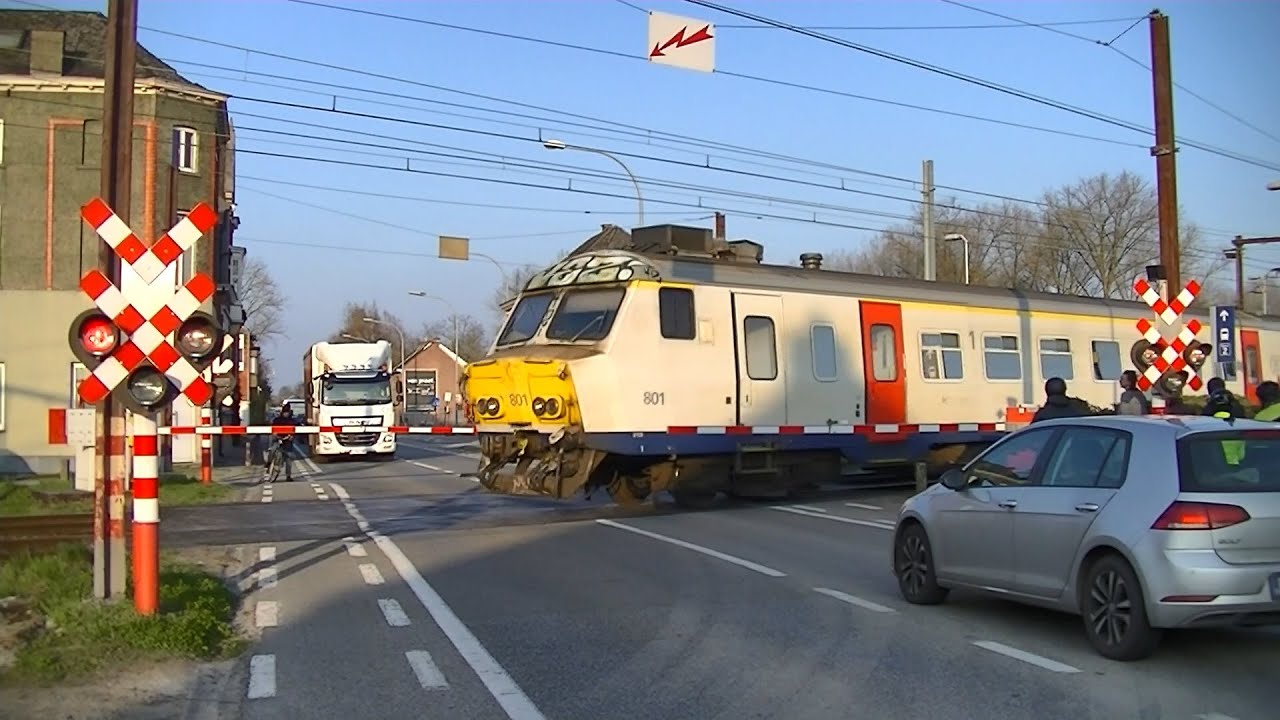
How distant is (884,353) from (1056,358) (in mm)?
4870

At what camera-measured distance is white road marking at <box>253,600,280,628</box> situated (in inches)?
356

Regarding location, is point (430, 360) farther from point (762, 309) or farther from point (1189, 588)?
point (1189, 588)

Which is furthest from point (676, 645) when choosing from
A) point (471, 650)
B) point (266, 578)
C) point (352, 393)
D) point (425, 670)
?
point (352, 393)

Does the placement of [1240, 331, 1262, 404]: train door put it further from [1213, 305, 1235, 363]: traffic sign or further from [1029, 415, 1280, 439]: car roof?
[1029, 415, 1280, 439]: car roof

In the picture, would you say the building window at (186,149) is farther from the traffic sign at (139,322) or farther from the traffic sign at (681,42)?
the traffic sign at (139,322)

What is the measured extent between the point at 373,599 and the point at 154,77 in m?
32.9

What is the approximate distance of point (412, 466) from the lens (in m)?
33.5

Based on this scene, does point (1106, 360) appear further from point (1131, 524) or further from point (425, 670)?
point (425, 670)

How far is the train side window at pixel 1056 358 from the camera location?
2192 cm

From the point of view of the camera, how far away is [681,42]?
47.5 feet

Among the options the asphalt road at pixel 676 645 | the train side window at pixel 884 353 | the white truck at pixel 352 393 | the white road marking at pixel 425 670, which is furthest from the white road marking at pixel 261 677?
the white truck at pixel 352 393

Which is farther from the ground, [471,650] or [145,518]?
[145,518]

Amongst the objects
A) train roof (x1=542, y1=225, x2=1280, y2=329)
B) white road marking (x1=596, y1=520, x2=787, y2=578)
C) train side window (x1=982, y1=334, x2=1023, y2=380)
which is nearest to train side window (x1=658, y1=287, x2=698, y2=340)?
train roof (x1=542, y1=225, x2=1280, y2=329)

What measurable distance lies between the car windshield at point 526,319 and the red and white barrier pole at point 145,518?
8.65 metres
